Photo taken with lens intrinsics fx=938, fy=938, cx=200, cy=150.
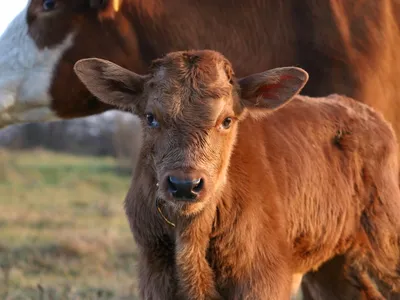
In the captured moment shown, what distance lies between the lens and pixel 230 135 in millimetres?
4938

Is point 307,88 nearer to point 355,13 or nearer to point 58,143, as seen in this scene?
point 355,13

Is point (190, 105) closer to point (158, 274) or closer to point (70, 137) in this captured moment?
point (158, 274)

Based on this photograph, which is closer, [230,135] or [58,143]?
[230,135]

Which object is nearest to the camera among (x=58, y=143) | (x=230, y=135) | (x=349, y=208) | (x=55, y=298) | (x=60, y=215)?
(x=230, y=135)

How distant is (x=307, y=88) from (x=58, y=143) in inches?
1393

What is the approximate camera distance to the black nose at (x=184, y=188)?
4.39 metres

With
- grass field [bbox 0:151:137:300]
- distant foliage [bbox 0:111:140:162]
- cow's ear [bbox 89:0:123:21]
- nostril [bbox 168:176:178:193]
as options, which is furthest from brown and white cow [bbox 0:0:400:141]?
distant foliage [bbox 0:111:140:162]

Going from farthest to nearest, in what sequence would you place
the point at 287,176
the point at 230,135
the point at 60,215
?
the point at 60,215
the point at 287,176
the point at 230,135

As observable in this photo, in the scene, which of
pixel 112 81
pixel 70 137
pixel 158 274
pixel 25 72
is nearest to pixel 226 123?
pixel 112 81

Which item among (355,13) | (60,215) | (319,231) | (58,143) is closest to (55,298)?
(319,231)

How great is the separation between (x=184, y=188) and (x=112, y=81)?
36.9 inches

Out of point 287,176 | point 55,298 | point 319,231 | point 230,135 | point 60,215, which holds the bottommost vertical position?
point 60,215

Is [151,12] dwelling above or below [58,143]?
above

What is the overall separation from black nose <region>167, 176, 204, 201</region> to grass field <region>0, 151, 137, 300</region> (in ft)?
11.4
